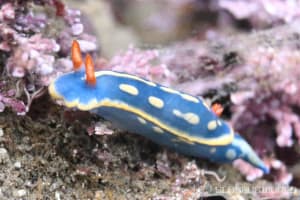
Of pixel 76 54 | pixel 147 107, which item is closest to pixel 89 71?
pixel 76 54

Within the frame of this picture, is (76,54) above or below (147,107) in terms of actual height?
above

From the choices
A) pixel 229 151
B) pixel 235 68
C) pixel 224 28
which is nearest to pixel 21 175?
pixel 229 151

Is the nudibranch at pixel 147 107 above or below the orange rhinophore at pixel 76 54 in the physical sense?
below

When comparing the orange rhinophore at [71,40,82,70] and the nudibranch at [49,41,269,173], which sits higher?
the orange rhinophore at [71,40,82,70]

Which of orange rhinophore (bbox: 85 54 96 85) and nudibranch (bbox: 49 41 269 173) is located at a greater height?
orange rhinophore (bbox: 85 54 96 85)

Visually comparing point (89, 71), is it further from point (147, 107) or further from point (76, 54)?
point (147, 107)
